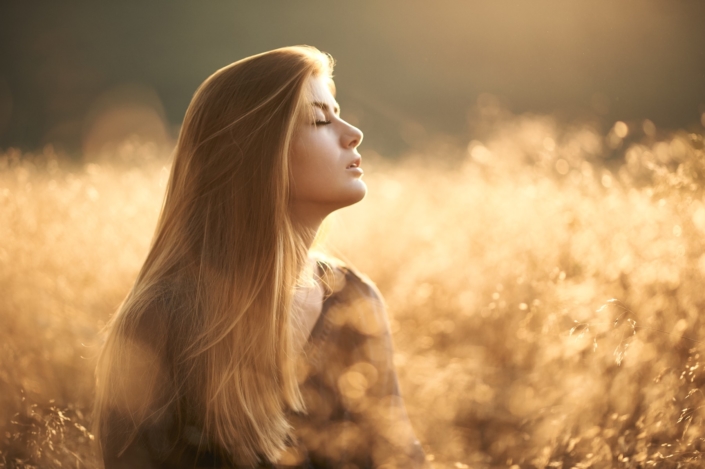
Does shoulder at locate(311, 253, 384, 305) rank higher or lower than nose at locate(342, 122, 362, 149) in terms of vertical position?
lower

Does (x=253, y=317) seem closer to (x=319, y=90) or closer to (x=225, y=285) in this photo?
(x=225, y=285)

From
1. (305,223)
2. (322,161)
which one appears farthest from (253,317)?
(322,161)

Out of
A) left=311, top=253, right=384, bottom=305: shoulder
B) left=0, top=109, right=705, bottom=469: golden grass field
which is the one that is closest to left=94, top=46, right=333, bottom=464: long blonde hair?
left=311, top=253, right=384, bottom=305: shoulder

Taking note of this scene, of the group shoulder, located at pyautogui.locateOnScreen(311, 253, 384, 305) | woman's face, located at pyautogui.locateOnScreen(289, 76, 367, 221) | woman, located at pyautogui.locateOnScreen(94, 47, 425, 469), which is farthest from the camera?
shoulder, located at pyautogui.locateOnScreen(311, 253, 384, 305)

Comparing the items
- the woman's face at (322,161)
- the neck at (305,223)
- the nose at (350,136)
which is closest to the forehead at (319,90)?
the woman's face at (322,161)

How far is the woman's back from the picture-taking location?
4.16 feet

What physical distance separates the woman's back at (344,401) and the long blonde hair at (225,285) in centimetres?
5

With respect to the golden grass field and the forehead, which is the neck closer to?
the forehead

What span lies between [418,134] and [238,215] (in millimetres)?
6162

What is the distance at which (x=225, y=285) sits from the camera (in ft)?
4.51

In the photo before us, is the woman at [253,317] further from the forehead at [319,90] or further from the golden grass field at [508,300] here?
the golden grass field at [508,300]

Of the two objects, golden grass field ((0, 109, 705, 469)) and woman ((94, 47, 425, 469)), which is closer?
woman ((94, 47, 425, 469))

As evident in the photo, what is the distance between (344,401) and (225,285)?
48 centimetres

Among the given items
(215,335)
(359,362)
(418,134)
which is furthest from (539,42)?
(215,335)
